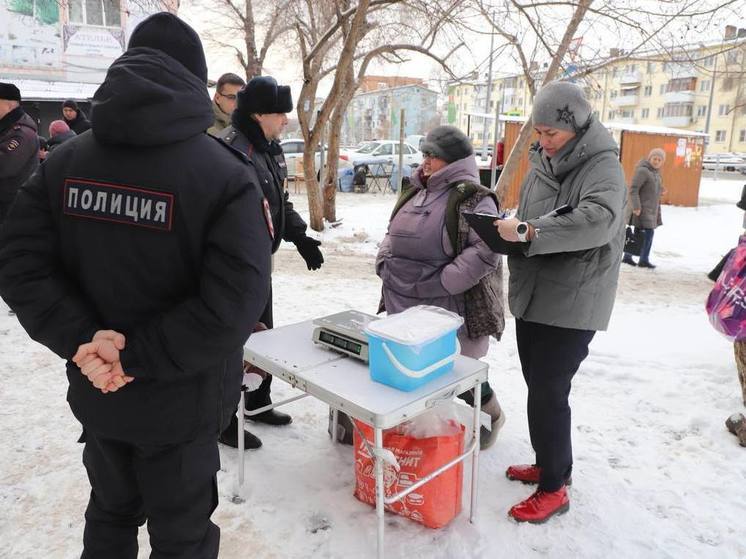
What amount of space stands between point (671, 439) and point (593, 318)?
146 centimetres

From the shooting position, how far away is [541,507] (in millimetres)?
2531

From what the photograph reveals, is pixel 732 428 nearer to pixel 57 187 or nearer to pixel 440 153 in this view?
pixel 440 153

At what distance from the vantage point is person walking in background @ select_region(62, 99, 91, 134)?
7.59 metres

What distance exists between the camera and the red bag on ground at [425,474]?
94.6 inches

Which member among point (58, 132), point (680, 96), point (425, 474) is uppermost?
point (680, 96)

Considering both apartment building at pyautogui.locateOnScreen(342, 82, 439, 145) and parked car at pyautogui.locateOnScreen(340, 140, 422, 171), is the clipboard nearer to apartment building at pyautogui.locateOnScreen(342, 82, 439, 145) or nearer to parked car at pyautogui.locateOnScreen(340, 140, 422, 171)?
parked car at pyautogui.locateOnScreen(340, 140, 422, 171)

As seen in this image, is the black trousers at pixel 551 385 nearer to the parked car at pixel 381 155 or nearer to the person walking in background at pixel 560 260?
the person walking in background at pixel 560 260

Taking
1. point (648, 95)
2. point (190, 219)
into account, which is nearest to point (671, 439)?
point (190, 219)

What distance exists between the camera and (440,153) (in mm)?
2900

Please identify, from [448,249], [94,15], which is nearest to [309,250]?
[448,249]

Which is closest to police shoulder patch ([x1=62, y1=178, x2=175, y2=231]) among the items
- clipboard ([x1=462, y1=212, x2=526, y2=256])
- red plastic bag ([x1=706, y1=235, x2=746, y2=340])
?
clipboard ([x1=462, y1=212, x2=526, y2=256])

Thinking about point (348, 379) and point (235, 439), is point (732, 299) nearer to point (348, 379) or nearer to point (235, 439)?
point (348, 379)

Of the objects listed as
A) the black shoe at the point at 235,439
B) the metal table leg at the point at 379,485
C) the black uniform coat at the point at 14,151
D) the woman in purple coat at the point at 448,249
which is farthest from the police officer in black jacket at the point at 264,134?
the black uniform coat at the point at 14,151

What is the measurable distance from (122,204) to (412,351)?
108cm
